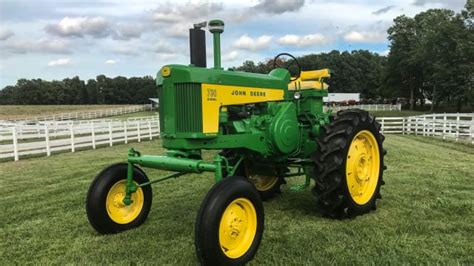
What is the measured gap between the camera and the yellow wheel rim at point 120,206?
17.0ft

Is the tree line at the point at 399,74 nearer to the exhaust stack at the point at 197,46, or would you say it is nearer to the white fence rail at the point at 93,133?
the exhaust stack at the point at 197,46

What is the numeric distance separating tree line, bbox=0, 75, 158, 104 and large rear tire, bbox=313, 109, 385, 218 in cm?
9253

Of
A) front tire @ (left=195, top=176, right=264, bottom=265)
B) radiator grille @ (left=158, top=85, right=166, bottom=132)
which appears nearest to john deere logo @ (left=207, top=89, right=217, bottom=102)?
radiator grille @ (left=158, top=85, right=166, bottom=132)

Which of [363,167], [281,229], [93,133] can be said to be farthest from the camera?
[93,133]

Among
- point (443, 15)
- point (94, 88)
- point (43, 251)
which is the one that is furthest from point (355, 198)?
point (94, 88)

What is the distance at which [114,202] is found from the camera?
525 cm

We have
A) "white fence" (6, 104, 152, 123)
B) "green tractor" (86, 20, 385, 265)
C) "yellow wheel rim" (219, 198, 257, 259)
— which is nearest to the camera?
"yellow wheel rim" (219, 198, 257, 259)

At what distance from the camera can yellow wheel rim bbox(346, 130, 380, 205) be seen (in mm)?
5688

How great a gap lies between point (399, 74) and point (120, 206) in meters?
58.0

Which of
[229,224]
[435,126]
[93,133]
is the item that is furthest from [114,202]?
[435,126]

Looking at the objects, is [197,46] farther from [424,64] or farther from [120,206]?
[424,64]

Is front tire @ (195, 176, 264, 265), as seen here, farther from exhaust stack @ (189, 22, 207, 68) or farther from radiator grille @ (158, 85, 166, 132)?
exhaust stack @ (189, 22, 207, 68)

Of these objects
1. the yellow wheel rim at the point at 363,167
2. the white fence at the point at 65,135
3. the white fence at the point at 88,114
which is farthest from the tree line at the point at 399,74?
the white fence at the point at 88,114

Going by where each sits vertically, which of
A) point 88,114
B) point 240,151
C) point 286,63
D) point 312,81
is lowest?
point 88,114
